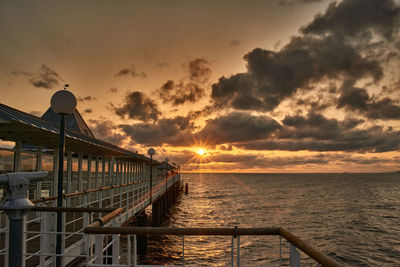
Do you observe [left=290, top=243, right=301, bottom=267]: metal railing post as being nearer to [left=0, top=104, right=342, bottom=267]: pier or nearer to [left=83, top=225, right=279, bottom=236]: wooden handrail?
[left=0, top=104, right=342, bottom=267]: pier

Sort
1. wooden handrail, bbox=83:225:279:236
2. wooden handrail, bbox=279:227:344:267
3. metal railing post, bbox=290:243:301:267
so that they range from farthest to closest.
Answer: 1. wooden handrail, bbox=83:225:279:236
2. metal railing post, bbox=290:243:301:267
3. wooden handrail, bbox=279:227:344:267

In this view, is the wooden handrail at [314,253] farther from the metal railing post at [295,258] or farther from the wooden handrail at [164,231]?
the wooden handrail at [164,231]

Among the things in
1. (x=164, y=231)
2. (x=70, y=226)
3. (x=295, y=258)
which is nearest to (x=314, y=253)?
(x=295, y=258)

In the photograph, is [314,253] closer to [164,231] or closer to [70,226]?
[164,231]

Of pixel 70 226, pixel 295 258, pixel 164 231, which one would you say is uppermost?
pixel 164 231

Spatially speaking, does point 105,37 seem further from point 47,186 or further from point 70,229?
point 70,229

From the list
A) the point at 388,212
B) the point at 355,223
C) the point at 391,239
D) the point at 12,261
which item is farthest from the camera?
the point at 388,212

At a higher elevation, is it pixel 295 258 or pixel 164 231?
pixel 164 231

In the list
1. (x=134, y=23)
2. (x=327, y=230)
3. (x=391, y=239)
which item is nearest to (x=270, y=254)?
(x=327, y=230)

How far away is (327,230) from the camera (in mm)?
27188

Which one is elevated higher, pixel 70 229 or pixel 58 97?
pixel 58 97

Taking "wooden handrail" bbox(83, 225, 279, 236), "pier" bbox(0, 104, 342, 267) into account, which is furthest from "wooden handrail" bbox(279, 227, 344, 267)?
"wooden handrail" bbox(83, 225, 279, 236)

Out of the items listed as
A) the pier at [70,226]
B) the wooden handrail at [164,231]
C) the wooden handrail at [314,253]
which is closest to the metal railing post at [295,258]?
the pier at [70,226]

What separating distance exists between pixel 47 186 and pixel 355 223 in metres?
29.5
